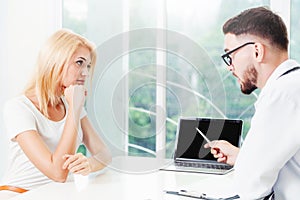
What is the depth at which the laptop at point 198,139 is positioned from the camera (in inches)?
76.7

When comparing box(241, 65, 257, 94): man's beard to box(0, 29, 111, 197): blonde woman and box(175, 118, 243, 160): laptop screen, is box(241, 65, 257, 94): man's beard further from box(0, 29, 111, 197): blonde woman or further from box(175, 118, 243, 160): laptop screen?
A: box(0, 29, 111, 197): blonde woman

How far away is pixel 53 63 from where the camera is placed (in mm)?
1905

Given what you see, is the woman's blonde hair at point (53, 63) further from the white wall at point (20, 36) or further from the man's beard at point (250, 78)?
the white wall at point (20, 36)

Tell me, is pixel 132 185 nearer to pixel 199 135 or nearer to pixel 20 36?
pixel 199 135

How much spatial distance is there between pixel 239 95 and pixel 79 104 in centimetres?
145

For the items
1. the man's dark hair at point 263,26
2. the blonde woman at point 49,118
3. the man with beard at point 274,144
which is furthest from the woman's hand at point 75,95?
the man with beard at point 274,144

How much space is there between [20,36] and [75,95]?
1539 mm

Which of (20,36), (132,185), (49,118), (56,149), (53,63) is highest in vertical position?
(20,36)

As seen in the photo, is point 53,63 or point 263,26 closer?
point 263,26

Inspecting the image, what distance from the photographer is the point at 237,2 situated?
3.01 meters

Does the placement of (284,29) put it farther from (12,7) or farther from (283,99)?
(12,7)

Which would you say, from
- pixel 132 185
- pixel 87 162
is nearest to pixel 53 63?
pixel 87 162

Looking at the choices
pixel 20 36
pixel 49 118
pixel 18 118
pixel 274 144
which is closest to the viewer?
pixel 274 144

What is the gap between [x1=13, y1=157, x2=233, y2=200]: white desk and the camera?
4.64 feet
